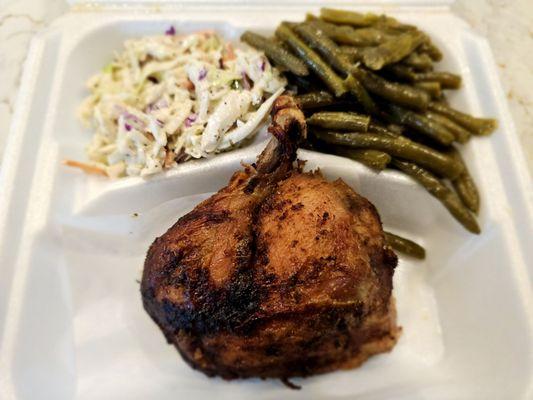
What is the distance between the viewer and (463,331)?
80.6 inches

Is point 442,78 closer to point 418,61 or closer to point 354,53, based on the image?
point 418,61

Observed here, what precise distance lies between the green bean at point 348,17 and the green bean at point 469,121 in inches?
21.6

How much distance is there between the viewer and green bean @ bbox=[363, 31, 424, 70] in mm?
2084

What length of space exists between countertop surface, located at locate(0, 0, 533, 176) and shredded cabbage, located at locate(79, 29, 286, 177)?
44cm

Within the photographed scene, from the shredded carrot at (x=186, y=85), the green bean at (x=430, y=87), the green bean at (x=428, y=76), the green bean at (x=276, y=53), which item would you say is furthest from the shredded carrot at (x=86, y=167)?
the green bean at (x=430, y=87)

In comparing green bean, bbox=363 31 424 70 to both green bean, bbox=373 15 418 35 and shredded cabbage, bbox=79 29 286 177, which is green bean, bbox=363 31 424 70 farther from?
shredded cabbage, bbox=79 29 286 177

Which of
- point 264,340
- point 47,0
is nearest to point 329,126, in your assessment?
point 264,340

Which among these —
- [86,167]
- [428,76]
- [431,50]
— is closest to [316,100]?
[428,76]

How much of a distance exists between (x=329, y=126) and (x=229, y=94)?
513mm

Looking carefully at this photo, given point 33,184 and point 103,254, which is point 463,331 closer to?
point 103,254

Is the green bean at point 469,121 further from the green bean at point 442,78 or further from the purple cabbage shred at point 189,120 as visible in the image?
the purple cabbage shred at point 189,120

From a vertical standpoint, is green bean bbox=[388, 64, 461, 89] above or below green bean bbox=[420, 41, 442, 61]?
below

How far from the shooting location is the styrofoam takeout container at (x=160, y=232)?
6.10 feet

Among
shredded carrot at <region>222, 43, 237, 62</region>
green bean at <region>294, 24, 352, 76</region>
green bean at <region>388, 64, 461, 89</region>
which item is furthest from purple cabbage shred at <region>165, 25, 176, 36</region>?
green bean at <region>388, 64, 461, 89</region>
